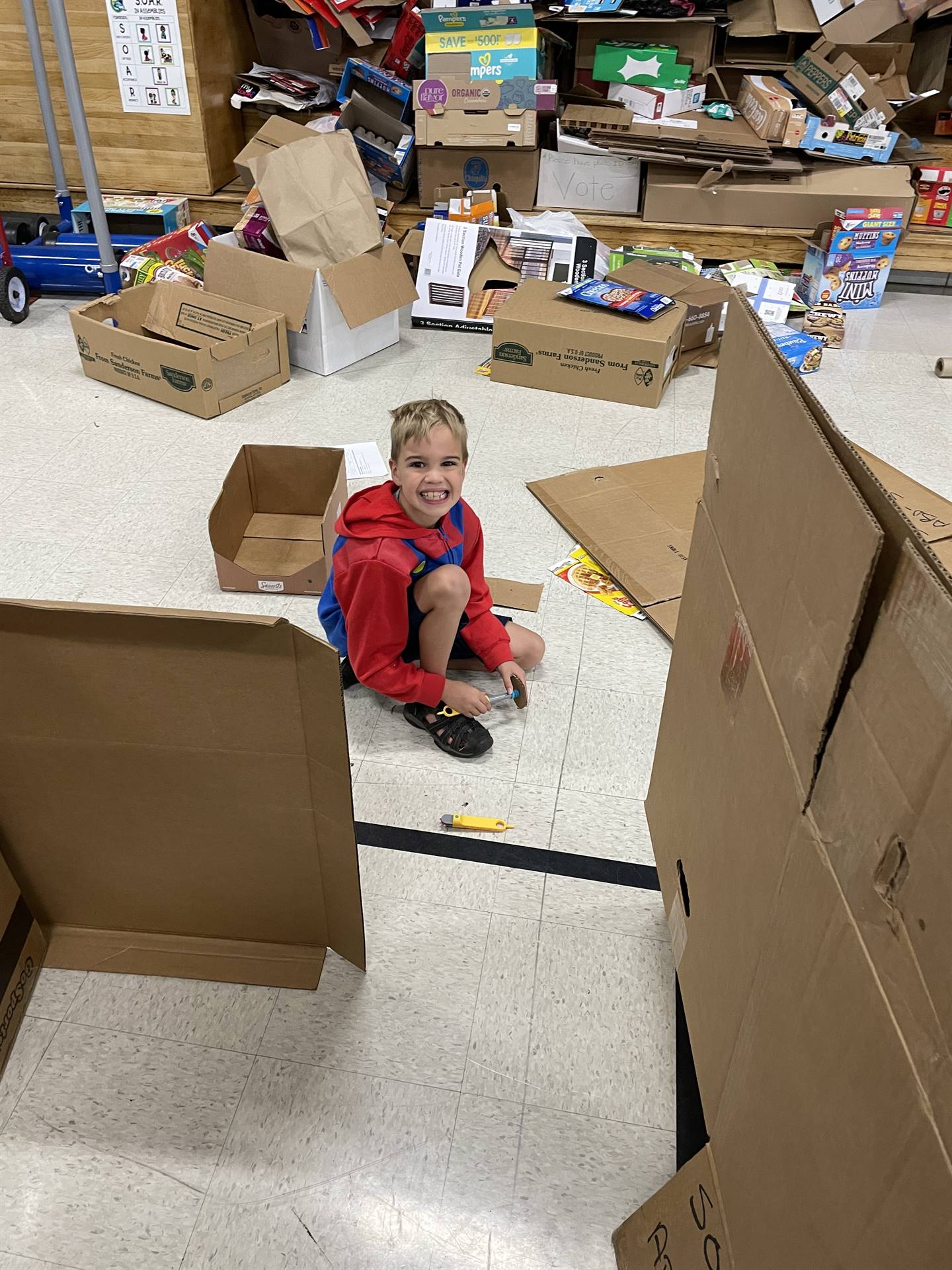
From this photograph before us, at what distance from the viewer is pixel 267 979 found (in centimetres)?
131

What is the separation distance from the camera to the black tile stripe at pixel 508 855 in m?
1.49

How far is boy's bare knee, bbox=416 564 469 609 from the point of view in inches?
64.3

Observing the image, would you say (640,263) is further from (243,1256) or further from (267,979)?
(243,1256)

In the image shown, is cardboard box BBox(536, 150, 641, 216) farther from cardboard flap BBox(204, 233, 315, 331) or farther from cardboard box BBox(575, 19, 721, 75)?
cardboard flap BBox(204, 233, 315, 331)

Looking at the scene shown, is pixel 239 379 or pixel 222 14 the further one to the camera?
pixel 222 14

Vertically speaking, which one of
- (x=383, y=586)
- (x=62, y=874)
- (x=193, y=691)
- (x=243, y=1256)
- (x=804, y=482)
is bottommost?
(x=243, y=1256)

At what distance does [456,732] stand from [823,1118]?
1112 millimetres

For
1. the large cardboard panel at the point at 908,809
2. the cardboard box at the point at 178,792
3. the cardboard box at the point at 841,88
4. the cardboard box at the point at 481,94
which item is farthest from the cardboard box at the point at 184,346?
the large cardboard panel at the point at 908,809

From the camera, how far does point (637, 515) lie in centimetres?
233

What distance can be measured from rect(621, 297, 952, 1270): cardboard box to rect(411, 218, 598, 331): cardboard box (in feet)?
8.66

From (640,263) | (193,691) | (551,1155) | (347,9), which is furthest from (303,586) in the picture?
(347,9)

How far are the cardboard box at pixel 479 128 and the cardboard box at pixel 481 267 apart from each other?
45cm

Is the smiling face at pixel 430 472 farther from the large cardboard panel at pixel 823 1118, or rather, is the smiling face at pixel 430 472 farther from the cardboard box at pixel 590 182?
the cardboard box at pixel 590 182

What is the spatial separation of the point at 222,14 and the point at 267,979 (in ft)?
13.1
